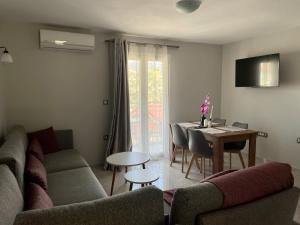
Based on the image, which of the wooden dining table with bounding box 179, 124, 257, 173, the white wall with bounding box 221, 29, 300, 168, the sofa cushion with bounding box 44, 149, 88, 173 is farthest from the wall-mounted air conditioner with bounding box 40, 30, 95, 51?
the white wall with bounding box 221, 29, 300, 168

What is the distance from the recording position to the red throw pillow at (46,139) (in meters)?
3.35

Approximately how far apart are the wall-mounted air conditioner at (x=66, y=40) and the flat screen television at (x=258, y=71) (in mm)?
2817

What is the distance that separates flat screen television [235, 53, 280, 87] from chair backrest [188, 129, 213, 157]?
1729 mm

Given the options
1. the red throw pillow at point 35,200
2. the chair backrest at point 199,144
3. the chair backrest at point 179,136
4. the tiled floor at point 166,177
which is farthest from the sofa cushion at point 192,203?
the chair backrest at point 179,136

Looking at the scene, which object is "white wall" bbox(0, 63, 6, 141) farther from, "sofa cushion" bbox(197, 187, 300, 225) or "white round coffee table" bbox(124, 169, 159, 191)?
"sofa cushion" bbox(197, 187, 300, 225)

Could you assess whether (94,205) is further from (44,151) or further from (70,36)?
(70,36)

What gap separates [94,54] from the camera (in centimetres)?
397

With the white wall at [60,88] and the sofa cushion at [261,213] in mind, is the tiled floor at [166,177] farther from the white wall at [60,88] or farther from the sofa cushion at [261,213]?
the sofa cushion at [261,213]

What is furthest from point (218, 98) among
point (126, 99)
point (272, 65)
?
point (126, 99)

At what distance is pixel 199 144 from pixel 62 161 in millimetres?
1890

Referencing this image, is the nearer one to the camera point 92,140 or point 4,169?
point 4,169

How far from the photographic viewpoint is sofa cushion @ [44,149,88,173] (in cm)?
279

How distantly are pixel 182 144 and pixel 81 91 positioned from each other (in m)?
1.91

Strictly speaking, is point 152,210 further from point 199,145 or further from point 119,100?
point 119,100
